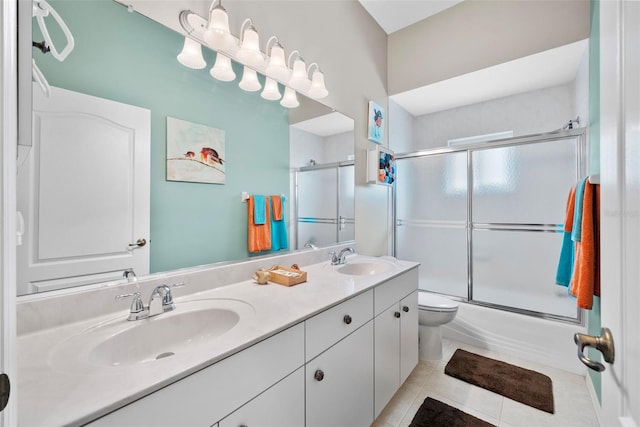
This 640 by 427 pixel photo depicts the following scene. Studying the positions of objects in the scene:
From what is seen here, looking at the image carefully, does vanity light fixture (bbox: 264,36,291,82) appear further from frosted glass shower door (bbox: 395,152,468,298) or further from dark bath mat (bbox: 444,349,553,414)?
dark bath mat (bbox: 444,349,553,414)

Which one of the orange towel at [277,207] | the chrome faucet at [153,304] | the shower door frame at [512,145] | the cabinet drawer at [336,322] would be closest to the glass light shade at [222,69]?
the orange towel at [277,207]

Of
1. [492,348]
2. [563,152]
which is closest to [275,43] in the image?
[563,152]

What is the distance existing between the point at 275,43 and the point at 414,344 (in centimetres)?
213

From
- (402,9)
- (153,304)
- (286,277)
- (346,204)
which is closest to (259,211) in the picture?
(286,277)

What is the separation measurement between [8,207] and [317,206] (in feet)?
5.64

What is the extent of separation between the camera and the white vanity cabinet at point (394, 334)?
144 centimetres

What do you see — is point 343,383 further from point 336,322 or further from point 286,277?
point 286,277

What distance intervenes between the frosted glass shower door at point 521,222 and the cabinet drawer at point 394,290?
1053 mm

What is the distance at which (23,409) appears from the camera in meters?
0.50

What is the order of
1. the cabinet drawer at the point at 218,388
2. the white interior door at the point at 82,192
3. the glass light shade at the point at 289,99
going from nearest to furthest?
the cabinet drawer at the point at 218,388 → the white interior door at the point at 82,192 → the glass light shade at the point at 289,99

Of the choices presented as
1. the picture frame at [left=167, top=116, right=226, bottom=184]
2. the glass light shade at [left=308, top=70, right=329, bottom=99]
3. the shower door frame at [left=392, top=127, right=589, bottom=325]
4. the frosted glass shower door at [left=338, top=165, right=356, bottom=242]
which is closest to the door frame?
the picture frame at [left=167, top=116, right=226, bottom=184]

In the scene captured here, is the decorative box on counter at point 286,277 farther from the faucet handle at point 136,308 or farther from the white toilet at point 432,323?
the white toilet at point 432,323

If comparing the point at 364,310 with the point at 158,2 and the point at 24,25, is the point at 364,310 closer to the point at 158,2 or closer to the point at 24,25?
the point at 24,25

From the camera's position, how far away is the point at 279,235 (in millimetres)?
1676
